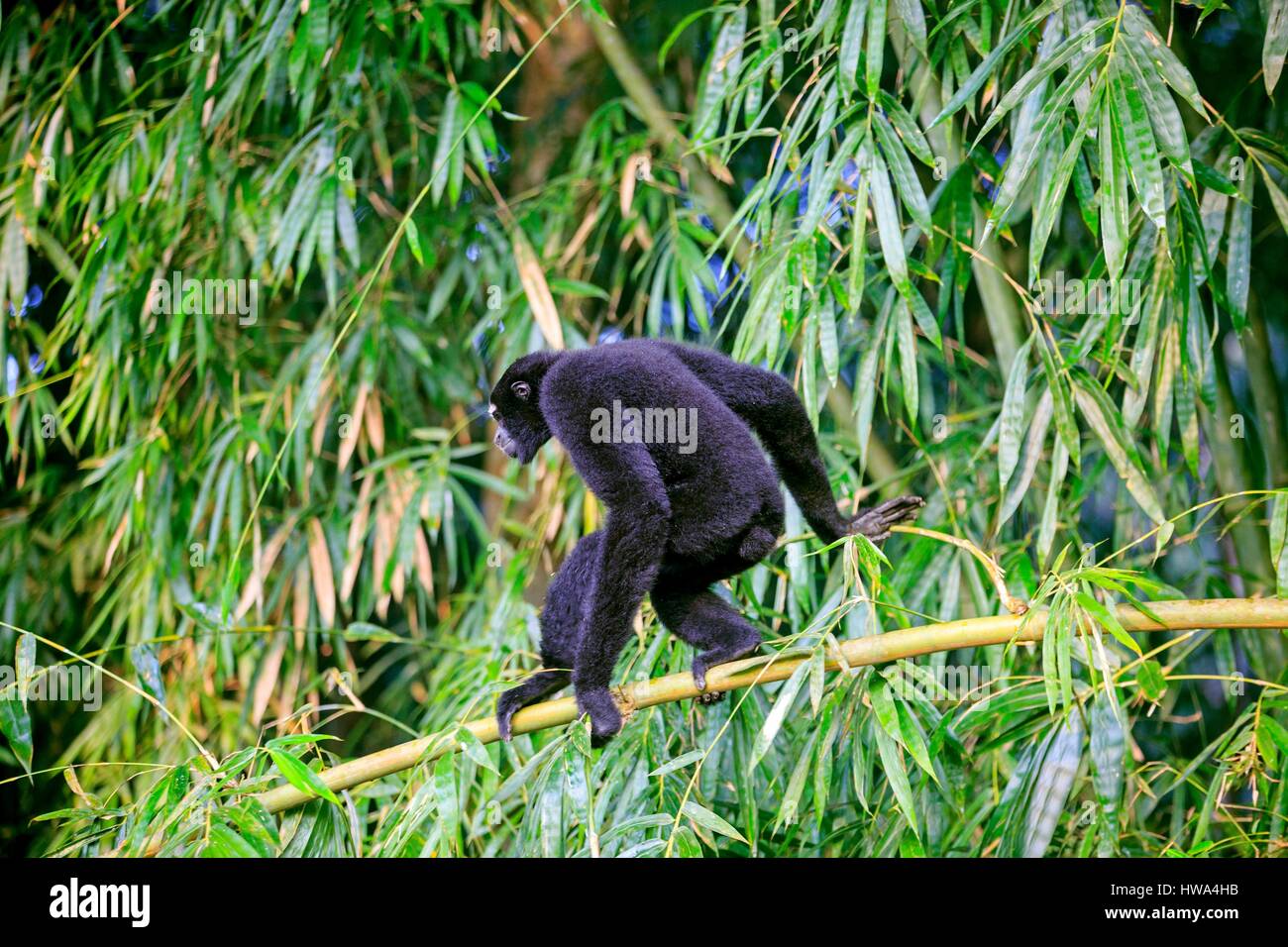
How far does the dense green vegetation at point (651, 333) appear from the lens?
1.90 metres

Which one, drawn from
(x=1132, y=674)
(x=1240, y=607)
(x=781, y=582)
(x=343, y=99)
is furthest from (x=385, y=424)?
(x=1240, y=607)

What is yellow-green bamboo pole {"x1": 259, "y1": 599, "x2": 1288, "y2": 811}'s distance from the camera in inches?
64.6

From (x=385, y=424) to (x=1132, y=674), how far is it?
2313 mm

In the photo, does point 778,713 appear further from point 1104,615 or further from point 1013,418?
point 1013,418

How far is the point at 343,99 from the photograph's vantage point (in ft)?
10.2

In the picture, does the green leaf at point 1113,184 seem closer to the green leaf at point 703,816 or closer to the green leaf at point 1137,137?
the green leaf at point 1137,137

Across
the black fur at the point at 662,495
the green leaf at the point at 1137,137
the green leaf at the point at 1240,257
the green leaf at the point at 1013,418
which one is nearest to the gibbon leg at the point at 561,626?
the black fur at the point at 662,495

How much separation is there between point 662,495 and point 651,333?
3.61 feet

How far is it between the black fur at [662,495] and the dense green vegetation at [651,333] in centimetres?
11

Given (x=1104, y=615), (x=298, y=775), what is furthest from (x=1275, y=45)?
(x=298, y=775)

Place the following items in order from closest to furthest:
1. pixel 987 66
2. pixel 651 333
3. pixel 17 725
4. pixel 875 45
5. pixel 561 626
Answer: pixel 987 66 → pixel 17 725 → pixel 875 45 → pixel 561 626 → pixel 651 333

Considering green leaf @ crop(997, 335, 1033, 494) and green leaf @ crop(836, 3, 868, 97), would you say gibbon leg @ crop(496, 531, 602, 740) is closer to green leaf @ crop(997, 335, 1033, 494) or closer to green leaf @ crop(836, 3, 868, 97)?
green leaf @ crop(997, 335, 1033, 494)

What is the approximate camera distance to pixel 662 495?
194cm

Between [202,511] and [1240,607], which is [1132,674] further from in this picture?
[202,511]
